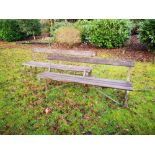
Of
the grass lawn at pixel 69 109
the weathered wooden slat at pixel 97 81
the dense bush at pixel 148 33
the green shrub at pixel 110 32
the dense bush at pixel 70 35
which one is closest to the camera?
the grass lawn at pixel 69 109

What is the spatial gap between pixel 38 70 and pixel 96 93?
2.72 meters

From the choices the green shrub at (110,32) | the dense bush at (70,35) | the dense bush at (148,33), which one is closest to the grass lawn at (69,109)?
the dense bush at (148,33)

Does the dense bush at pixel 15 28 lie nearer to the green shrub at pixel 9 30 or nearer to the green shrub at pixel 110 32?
the green shrub at pixel 9 30

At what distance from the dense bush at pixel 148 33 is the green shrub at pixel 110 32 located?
3.75 ft

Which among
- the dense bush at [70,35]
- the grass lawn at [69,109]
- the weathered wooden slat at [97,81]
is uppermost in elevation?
the dense bush at [70,35]

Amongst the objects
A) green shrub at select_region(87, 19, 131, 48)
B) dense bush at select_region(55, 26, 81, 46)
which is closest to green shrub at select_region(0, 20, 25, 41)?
dense bush at select_region(55, 26, 81, 46)

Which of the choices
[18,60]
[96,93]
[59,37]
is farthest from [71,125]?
[59,37]

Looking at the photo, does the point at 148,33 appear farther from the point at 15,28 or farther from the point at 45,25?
the point at 45,25

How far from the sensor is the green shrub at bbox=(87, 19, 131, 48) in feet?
31.6

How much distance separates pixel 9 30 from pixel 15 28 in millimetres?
478

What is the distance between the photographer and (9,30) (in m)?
13.2

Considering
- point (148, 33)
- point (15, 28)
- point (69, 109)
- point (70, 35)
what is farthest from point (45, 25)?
point (69, 109)

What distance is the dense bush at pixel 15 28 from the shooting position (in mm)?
13188

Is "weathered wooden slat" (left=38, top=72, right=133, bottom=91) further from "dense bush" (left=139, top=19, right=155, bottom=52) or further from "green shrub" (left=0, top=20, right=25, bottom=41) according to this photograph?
"green shrub" (left=0, top=20, right=25, bottom=41)
